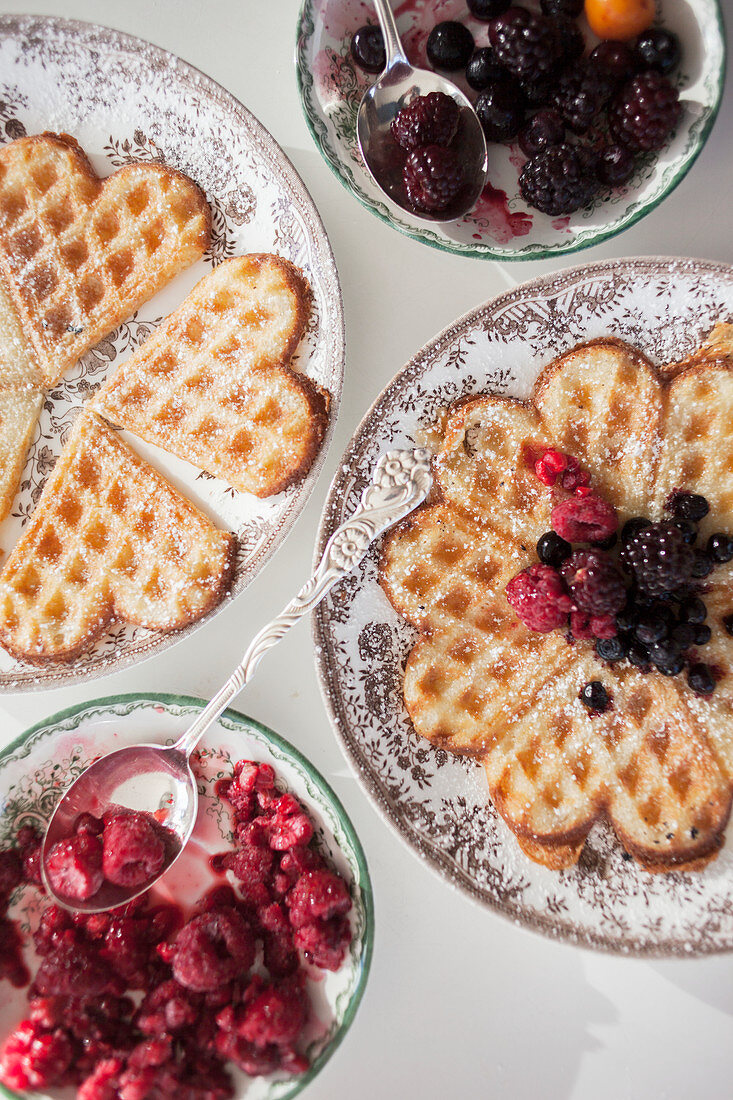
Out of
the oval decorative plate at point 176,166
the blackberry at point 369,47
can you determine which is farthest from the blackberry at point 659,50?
the oval decorative plate at point 176,166

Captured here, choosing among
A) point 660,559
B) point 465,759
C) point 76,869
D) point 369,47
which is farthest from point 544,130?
point 76,869

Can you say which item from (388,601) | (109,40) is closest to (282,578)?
(388,601)

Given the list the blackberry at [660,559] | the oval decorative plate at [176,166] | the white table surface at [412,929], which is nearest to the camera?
the blackberry at [660,559]

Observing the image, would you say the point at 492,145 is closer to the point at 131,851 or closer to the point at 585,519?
the point at 585,519

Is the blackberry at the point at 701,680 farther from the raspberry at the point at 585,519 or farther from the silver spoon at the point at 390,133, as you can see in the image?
the silver spoon at the point at 390,133

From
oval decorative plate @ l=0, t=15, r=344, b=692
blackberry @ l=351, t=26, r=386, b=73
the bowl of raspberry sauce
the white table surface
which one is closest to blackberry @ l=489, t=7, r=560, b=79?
blackberry @ l=351, t=26, r=386, b=73

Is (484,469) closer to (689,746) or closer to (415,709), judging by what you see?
(415,709)
